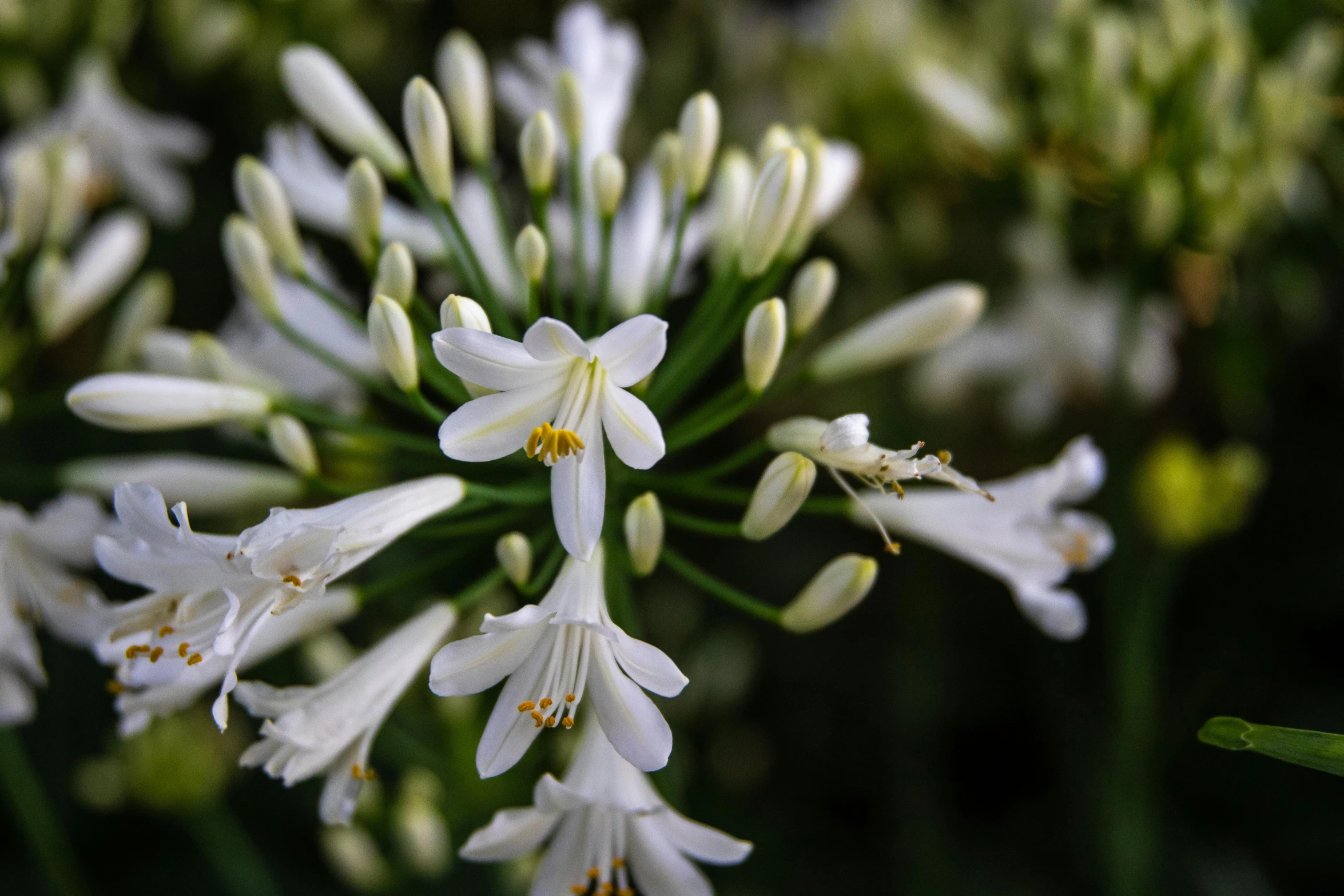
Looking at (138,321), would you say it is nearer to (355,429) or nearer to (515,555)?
Answer: (355,429)

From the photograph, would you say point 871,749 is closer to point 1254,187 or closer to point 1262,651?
point 1262,651

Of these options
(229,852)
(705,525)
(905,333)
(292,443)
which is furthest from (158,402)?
(229,852)

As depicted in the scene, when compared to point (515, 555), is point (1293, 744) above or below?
below

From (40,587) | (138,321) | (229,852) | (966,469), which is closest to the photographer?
(40,587)

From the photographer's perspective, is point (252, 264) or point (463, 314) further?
point (252, 264)

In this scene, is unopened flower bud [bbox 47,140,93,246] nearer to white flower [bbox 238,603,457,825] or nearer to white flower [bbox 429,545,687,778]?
white flower [bbox 238,603,457,825]

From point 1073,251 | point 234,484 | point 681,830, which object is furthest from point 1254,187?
point 234,484

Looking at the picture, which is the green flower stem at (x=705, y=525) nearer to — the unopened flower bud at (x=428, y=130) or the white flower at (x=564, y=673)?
the white flower at (x=564, y=673)
